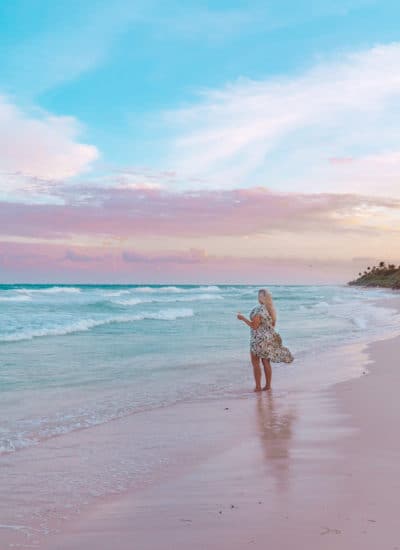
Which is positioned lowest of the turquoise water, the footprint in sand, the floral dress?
the turquoise water

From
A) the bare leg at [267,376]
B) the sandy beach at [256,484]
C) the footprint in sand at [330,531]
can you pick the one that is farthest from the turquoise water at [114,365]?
the footprint in sand at [330,531]

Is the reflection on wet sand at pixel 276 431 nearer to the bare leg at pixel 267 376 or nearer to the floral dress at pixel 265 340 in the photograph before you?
the bare leg at pixel 267 376

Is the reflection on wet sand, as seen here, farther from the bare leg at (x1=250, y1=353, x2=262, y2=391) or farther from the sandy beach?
the bare leg at (x1=250, y1=353, x2=262, y2=391)

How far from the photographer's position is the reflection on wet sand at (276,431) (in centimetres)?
587

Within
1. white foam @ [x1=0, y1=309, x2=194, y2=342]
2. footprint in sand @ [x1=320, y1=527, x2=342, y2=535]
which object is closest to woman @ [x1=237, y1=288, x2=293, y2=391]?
footprint in sand @ [x1=320, y1=527, x2=342, y2=535]

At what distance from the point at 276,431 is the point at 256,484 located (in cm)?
227

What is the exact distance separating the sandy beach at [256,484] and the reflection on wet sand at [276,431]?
0.05 feet

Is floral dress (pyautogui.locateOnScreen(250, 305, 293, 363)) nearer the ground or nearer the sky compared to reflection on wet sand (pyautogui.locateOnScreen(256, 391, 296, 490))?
nearer the sky

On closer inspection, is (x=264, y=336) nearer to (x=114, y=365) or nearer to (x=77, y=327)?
(x=114, y=365)

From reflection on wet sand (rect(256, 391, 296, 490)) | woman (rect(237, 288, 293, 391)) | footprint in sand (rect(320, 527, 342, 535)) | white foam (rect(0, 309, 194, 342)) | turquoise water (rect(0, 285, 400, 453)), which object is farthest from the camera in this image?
white foam (rect(0, 309, 194, 342))

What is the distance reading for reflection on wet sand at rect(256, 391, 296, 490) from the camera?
5.87 m

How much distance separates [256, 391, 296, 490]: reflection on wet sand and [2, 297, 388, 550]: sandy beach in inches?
0.6

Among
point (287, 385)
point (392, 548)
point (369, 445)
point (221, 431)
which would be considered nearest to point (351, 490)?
point (392, 548)

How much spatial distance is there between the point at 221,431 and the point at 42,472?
2520 millimetres
